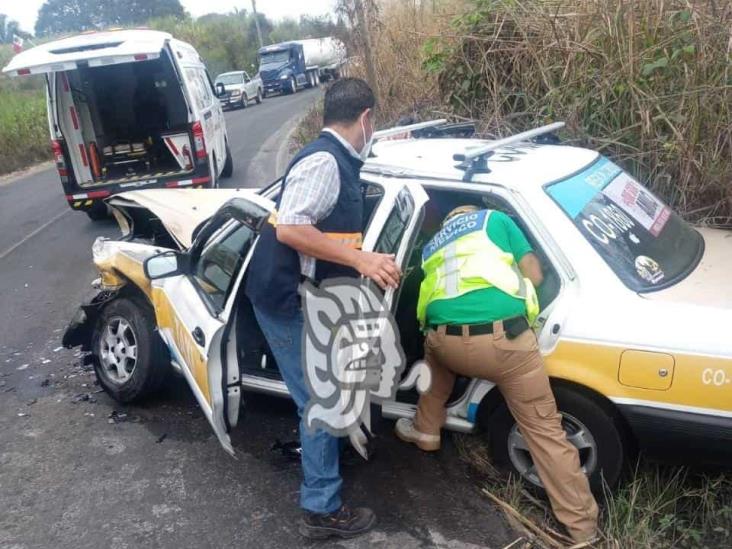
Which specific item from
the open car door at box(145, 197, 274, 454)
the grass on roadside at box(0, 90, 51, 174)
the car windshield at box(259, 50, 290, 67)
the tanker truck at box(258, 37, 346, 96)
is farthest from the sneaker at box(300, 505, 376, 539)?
the car windshield at box(259, 50, 290, 67)

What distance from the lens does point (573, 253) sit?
2.87 metres

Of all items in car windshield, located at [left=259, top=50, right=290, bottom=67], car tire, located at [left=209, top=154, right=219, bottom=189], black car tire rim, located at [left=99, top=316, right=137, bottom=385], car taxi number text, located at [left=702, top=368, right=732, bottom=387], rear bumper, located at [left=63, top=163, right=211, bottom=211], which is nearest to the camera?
car taxi number text, located at [left=702, top=368, right=732, bottom=387]

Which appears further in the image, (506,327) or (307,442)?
(307,442)

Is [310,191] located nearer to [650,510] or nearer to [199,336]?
[199,336]

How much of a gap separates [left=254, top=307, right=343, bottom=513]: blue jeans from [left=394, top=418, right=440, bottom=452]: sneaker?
58cm

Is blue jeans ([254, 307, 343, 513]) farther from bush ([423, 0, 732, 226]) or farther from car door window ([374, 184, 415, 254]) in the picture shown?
bush ([423, 0, 732, 226])

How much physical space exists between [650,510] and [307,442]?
145cm

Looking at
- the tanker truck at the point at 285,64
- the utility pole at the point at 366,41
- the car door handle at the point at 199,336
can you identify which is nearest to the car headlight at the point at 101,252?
the car door handle at the point at 199,336

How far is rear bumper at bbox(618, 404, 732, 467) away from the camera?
2.55 meters

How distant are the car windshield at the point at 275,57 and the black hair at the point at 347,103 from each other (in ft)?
101

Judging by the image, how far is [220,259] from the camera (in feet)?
12.2

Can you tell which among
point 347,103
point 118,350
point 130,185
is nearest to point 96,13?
point 130,185

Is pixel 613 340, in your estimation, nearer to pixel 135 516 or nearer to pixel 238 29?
pixel 135 516

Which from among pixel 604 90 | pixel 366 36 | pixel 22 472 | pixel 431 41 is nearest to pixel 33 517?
pixel 22 472
